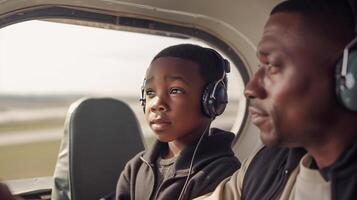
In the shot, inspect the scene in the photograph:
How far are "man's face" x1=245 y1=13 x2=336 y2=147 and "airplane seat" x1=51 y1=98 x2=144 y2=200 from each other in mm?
1034

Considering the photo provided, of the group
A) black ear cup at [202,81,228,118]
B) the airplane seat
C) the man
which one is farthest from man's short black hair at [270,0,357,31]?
the airplane seat

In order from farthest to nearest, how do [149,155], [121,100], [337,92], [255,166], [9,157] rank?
[9,157] → [121,100] → [149,155] → [255,166] → [337,92]

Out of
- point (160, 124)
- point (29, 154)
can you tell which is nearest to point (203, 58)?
point (160, 124)

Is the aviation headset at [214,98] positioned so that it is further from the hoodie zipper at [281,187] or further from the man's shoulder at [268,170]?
the hoodie zipper at [281,187]

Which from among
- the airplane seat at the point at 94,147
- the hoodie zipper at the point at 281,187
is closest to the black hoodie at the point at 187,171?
the airplane seat at the point at 94,147

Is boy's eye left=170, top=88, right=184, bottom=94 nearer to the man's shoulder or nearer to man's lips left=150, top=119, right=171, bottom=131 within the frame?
man's lips left=150, top=119, right=171, bottom=131

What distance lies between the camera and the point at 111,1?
1.61 metres

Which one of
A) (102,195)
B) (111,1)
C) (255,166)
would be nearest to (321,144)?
(255,166)

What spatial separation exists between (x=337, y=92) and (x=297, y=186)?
0.73ft

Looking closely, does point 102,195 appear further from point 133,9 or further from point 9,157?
point 9,157

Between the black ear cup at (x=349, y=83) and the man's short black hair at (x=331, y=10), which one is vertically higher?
the man's short black hair at (x=331, y=10)

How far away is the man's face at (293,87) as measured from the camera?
3.02 ft

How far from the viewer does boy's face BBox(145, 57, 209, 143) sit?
4.89ft

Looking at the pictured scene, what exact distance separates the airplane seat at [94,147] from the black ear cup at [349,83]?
1.21 meters
